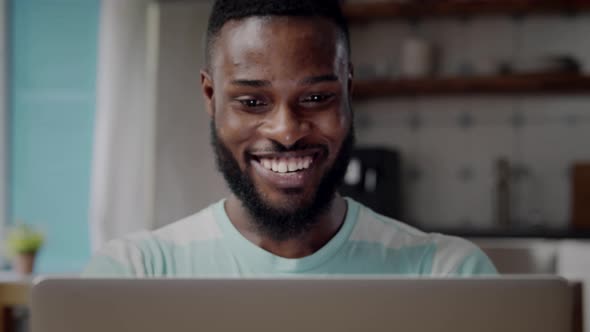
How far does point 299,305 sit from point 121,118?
696 millimetres

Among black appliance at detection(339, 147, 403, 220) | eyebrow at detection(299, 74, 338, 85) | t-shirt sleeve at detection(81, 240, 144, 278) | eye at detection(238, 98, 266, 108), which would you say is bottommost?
black appliance at detection(339, 147, 403, 220)

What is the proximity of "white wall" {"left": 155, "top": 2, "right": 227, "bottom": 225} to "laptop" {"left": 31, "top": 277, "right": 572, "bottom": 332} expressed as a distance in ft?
0.78

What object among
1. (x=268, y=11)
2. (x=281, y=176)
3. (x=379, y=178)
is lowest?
(x=379, y=178)

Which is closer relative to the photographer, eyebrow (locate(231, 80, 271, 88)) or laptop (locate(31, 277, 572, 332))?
laptop (locate(31, 277, 572, 332))

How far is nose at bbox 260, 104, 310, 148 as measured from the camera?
0.49m

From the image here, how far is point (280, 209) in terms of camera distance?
53cm

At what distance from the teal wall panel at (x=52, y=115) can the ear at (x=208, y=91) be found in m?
0.71

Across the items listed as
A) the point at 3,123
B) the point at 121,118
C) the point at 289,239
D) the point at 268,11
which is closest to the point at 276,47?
the point at 268,11

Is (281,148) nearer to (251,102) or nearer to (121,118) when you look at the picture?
(251,102)

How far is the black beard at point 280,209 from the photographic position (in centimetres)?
53

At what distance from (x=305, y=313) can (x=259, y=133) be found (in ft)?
0.63

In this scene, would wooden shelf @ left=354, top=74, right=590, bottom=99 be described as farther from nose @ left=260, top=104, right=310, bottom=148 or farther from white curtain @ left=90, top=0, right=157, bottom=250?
nose @ left=260, top=104, right=310, bottom=148

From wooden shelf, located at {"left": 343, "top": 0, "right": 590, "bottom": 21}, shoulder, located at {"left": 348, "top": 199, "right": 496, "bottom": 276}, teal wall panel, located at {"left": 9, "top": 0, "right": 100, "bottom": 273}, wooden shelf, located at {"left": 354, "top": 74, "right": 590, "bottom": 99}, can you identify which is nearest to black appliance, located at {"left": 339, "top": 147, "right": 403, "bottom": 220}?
wooden shelf, located at {"left": 354, "top": 74, "right": 590, "bottom": 99}

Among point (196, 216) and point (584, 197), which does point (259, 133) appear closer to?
point (196, 216)
